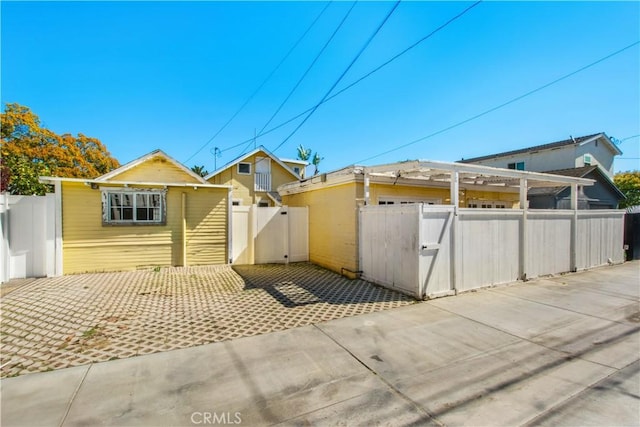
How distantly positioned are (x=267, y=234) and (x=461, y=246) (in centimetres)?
637

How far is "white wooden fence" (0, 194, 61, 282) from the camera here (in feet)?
22.7

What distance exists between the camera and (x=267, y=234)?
10.1 m

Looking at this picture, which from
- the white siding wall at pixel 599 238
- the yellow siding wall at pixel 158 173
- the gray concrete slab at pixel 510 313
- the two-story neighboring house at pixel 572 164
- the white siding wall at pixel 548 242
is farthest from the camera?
the two-story neighboring house at pixel 572 164

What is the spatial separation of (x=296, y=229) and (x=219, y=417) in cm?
812

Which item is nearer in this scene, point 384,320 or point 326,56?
point 384,320

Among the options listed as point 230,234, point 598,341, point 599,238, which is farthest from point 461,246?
point 230,234

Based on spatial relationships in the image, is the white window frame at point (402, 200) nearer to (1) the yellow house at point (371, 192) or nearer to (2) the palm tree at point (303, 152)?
(1) the yellow house at point (371, 192)

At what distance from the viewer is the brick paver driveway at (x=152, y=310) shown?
366 cm

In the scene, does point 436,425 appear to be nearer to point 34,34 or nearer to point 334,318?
point 334,318

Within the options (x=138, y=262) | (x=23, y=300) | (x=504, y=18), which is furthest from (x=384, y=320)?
(x=138, y=262)

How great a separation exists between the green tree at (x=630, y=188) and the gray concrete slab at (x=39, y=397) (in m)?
25.2

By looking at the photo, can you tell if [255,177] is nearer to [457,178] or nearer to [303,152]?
[457,178]

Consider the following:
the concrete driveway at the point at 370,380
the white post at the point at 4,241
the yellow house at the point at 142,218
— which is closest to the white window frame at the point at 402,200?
the concrete driveway at the point at 370,380

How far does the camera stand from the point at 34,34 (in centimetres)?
801
